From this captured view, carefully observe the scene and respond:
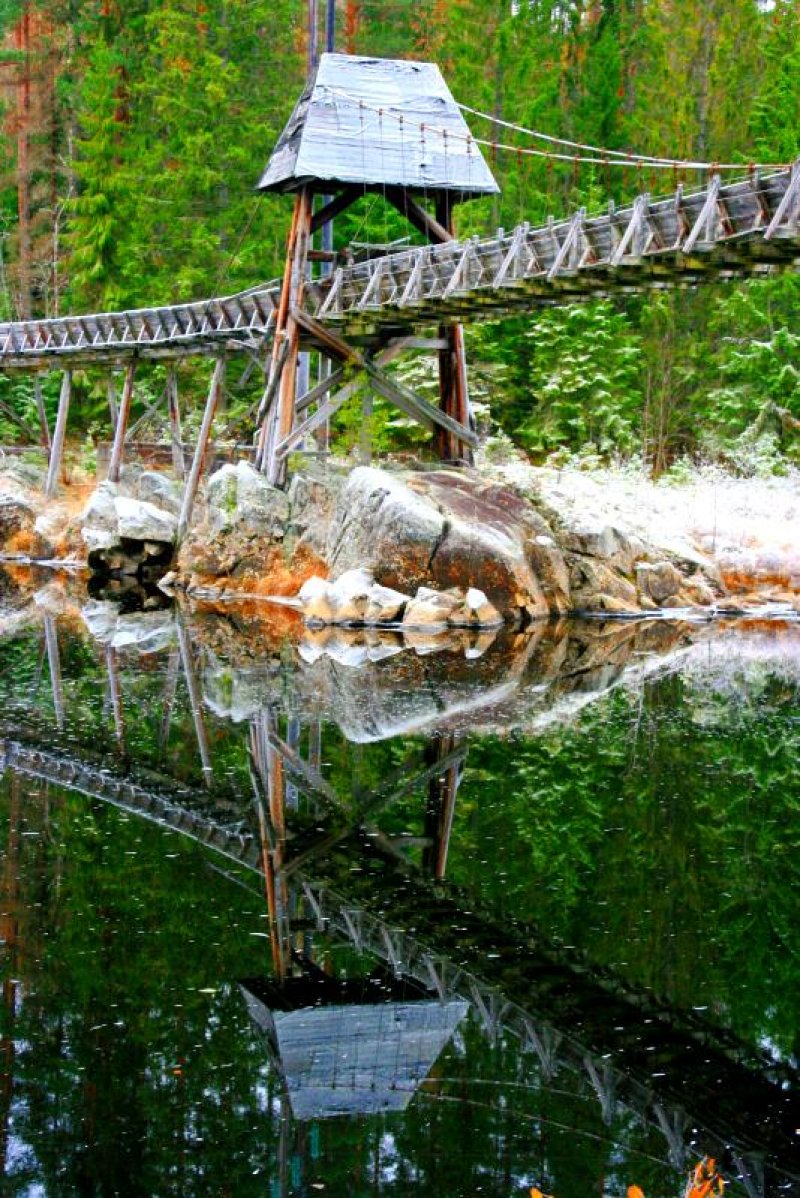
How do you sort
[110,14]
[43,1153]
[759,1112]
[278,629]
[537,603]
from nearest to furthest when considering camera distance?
[43,1153], [759,1112], [278,629], [537,603], [110,14]

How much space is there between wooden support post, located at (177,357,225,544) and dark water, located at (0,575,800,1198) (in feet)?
43.0

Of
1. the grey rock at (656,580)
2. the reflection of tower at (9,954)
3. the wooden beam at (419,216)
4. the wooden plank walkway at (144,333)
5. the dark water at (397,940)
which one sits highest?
the wooden beam at (419,216)

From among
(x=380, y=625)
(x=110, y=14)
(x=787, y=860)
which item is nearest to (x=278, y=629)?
(x=380, y=625)

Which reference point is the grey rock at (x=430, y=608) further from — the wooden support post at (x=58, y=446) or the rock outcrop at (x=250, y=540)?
the wooden support post at (x=58, y=446)

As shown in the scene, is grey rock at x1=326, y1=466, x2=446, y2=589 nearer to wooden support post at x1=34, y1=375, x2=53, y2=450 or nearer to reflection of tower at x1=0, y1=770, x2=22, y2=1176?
reflection of tower at x1=0, y1=770, x2=22, y2=1176

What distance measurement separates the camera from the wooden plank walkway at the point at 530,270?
17859 millimetres

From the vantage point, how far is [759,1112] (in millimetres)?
6770

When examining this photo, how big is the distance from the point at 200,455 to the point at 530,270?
10574 mm

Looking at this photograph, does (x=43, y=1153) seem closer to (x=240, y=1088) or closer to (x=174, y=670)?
(x=240, y=1088)

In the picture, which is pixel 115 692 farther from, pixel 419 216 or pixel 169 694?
Result: pixel 419 216

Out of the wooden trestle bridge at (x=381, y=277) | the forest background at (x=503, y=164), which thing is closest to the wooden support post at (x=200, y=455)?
the wooden trestle bridge at (x=381, y=277)

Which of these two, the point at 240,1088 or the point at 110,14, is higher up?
the point at 110,14

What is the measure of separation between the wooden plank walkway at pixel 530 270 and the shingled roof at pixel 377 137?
1.67 m

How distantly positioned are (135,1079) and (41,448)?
108 feet
